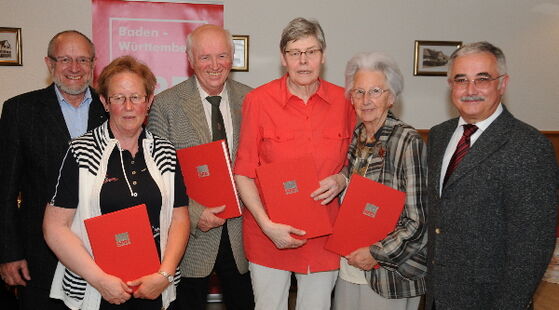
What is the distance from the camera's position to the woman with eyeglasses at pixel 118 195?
1889 millimetres

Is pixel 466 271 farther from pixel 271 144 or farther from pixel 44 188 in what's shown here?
pixel 44 188

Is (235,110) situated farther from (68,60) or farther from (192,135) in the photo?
(68,60)

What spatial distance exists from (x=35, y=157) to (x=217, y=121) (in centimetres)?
95

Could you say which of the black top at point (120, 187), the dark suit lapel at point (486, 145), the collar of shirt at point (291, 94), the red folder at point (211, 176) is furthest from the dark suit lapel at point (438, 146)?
the black top at point (120, 187)

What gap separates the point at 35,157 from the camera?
2.41 meters

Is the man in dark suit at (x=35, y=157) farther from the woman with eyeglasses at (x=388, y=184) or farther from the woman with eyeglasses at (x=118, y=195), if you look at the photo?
the woman with eyeglasses at (x=388, y=184)

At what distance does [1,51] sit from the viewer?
4.20m

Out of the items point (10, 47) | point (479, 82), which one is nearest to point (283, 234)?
point (479, 82)

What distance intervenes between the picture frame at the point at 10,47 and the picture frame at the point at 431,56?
12.2 feet

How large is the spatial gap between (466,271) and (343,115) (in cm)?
94

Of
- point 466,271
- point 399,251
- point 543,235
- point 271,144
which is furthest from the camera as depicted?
point 271,144

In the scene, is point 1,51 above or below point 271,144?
above

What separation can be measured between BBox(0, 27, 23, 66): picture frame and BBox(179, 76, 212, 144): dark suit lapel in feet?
8.25

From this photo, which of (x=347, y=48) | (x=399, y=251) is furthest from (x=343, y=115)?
(x=347, y=48)
